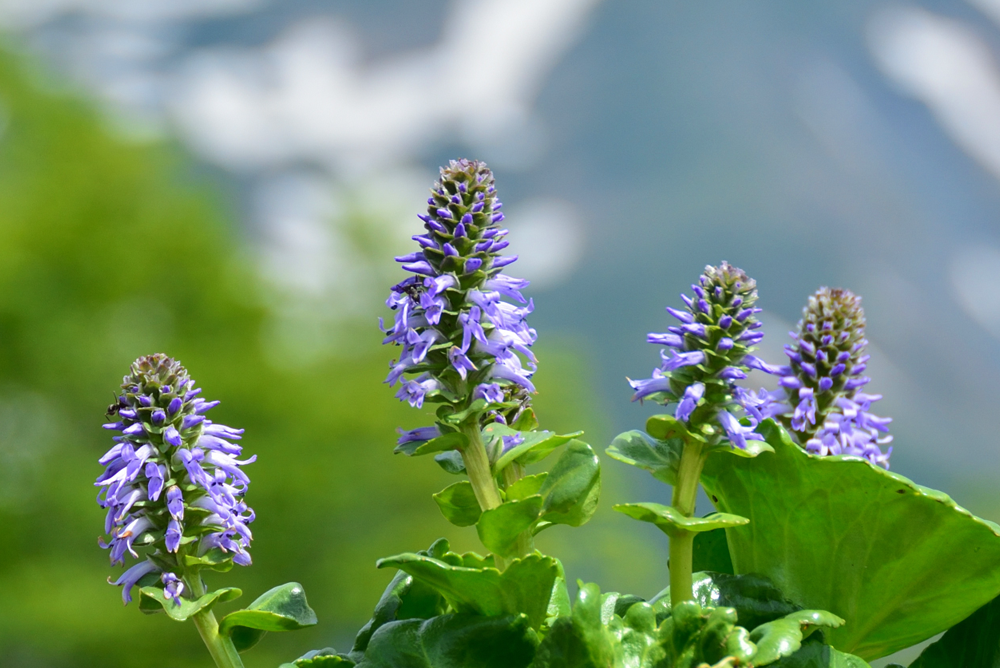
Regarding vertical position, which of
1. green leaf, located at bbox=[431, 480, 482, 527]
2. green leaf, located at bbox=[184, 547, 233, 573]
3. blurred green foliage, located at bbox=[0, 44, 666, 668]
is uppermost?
blurred green foliage, located at bbox=[0, 44, 666, 668]

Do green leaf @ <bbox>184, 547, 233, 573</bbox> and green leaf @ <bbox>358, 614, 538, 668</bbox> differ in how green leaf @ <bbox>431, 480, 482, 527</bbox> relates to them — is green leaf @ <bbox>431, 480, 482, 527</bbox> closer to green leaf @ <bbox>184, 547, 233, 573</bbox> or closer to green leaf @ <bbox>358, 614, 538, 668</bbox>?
green leaf @ <bbox>358, 614, 538, 668</bbox>

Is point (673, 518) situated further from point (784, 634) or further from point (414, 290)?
point (414, 290)

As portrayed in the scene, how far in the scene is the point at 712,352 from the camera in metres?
1.06

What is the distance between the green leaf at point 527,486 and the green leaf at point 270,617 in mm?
278

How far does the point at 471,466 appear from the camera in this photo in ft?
3.61

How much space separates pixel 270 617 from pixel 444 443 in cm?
30

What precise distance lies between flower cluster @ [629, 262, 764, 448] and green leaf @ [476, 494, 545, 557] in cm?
20

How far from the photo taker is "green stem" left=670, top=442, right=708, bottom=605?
1109 mm

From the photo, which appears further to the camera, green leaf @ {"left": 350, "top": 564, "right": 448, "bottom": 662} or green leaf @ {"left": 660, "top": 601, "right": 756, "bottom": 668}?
green leaf @ {"left": 350, "top": 564, "right": 448, "bottom": 662}

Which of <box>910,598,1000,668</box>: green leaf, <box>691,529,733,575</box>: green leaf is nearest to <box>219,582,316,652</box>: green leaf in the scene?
<box>691,529,733,575</box>: green leaf

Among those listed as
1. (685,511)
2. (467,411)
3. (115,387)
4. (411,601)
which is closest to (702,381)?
(685,511)

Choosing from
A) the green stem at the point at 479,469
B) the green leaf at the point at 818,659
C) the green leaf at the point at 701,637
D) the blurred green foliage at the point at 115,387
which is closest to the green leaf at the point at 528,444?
the green stem at the point at 479,469

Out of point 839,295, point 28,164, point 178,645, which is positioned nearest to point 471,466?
point 839,295

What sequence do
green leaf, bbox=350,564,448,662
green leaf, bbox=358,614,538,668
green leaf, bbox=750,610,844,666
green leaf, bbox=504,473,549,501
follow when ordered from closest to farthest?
green leaf, bbox=750,610,844,666 → green leaf, bbox=358,614,538,668 → green leaf, bbox=504,473,549,501 → green leaf, bbox=350,564,448,662
